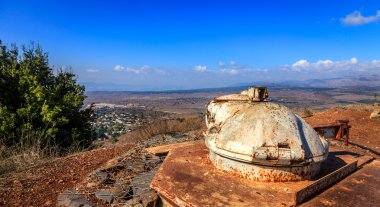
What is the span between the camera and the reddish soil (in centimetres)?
1136

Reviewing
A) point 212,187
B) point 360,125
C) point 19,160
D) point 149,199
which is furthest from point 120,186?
point 360,125

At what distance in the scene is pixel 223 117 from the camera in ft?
16.1

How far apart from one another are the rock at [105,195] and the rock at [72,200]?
20 centimetres

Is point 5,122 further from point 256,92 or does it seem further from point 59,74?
point 256,92

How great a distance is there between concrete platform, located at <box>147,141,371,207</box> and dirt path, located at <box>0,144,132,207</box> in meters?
2.32

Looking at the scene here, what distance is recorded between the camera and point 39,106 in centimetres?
1045

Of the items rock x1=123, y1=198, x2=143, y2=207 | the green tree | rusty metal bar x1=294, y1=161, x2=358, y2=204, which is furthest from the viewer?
the green tree

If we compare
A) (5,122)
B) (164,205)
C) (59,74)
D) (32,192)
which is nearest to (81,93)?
(59,74)

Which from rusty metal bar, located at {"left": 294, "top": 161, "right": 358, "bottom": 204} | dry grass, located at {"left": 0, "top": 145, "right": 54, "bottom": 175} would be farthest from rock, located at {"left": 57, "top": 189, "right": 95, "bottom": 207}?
rusty metal bar, located at {"left": 294, "top": 161, "right": 358, "bottom": 204}

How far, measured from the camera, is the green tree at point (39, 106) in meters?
9.84

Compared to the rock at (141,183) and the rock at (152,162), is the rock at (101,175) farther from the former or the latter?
the rock at (152,162)

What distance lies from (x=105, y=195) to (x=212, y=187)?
2.08 metres

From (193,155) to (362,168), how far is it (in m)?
2.77

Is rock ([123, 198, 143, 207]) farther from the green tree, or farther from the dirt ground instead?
the green tree
